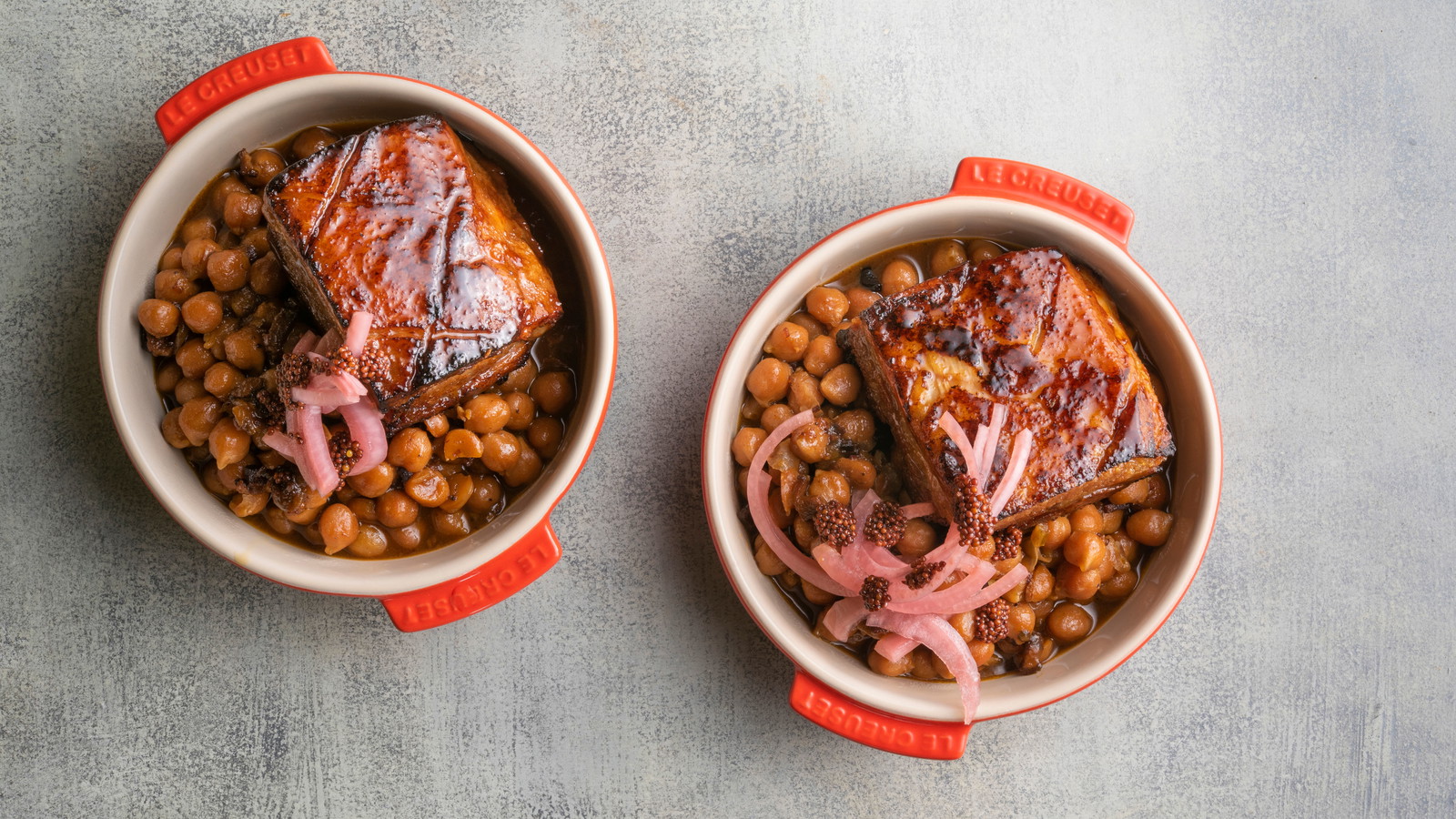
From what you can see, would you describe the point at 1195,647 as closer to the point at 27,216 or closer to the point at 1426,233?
the point at 1426,233

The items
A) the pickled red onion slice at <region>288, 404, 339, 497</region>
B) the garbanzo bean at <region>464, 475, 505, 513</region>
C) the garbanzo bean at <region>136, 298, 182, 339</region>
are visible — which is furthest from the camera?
the garbanzo bean at <region>464, 475, 505, 513</region>

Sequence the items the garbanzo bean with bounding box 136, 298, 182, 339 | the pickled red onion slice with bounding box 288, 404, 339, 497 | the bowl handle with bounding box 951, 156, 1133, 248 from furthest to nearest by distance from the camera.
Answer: the bowl handle with bounding box 951, 156, 1133, 248, the garbanzo bean with bounding box 136, 298, 182, 339, the pickled red onion slice with bounding box 288, 404, 339, 497

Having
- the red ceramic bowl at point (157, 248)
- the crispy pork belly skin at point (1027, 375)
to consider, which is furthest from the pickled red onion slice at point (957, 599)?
the red ceramic bowl at point (157, 248)

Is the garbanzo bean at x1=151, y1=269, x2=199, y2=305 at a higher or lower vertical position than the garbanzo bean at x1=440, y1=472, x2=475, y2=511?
higher

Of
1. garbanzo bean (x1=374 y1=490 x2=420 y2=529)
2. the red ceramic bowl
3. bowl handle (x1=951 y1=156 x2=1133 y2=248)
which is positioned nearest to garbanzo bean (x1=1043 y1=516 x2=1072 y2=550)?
bowl handle (x1=951 y1=156 x2=1133 y2=248)

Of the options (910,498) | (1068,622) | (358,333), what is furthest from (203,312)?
(1068,622)

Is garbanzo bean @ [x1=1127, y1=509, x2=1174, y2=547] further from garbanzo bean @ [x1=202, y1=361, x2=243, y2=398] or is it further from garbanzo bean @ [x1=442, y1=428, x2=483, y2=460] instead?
garbanzo bean @ [x1=202, y1=361, x2=243, y2=398]

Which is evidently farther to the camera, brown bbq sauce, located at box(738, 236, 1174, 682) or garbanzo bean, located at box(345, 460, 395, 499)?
brown bbq sauce, located at box(738, 236, 1174, 682)

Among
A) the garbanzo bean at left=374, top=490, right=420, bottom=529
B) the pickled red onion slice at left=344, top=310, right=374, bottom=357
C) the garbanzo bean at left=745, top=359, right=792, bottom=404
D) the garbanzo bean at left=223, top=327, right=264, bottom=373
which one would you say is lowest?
the garbanzo bean at left=374, top=490, right=420, bottom=529

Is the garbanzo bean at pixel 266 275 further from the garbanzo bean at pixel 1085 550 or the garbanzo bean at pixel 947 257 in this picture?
the garbanzo bean at pixel 1085 550
